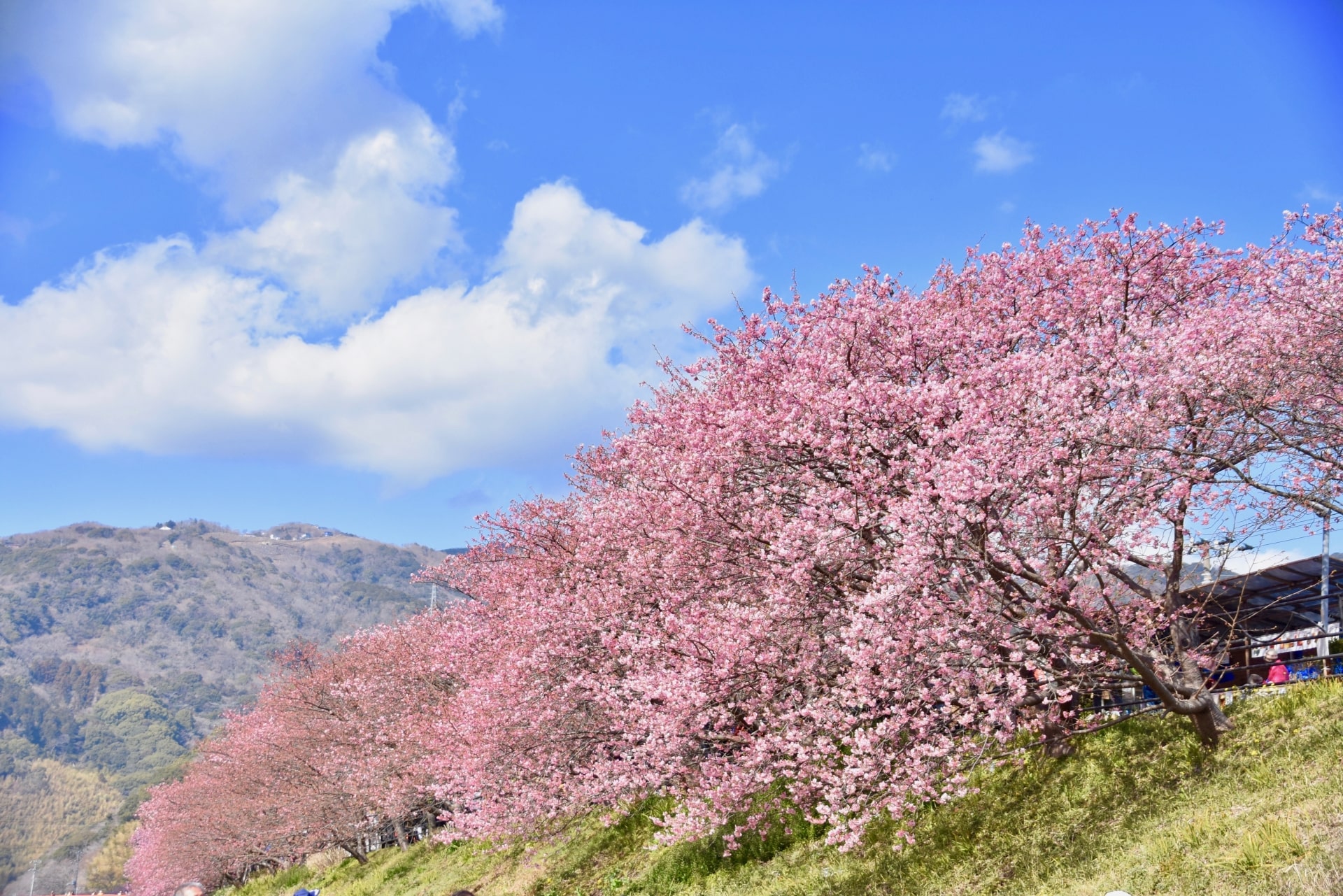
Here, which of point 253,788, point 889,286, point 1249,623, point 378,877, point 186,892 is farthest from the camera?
point 253,788

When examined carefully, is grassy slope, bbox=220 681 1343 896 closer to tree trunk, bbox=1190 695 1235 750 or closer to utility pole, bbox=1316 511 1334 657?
tree trunk, bbox=1190 695 1235 750

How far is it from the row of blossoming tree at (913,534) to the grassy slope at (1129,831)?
2.06 feet

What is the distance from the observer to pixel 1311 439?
11305mm

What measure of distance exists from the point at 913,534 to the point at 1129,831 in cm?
392

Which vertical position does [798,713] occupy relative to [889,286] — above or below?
below

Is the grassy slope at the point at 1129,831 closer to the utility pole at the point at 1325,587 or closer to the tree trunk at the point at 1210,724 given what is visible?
the tree trunk at the point at 1210,724

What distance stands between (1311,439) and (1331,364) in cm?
91

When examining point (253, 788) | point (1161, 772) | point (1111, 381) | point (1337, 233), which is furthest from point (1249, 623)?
point (253, 788)

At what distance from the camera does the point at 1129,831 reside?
379 inches

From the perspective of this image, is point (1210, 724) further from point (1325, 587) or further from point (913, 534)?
point (1325, 587)

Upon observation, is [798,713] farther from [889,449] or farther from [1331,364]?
[1331,364]

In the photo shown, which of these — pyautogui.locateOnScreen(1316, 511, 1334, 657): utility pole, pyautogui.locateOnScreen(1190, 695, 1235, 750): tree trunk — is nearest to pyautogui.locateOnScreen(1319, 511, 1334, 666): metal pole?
pyautogui.locateOnScreen(1316, 511, 1334, 657): utility pole

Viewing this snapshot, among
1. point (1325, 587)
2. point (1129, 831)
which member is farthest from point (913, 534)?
point (1325, 587)

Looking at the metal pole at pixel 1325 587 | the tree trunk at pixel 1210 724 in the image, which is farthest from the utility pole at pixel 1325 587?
the tree trunk at pixel 1210 724
